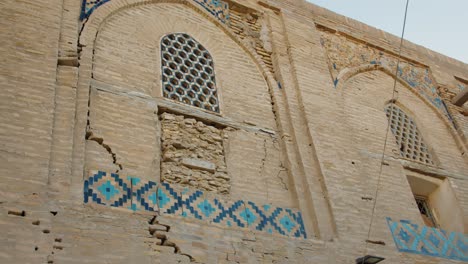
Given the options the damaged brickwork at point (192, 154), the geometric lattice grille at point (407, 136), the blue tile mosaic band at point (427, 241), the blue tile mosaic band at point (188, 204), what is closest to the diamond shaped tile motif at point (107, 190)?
the blue tile mosaic band at point (188, 204)

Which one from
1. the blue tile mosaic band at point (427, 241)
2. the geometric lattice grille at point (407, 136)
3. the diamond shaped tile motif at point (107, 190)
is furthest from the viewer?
the geometric lattice grille at point (407, 136)

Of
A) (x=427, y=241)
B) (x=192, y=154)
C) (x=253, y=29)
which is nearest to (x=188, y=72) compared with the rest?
(x=192, y=154)

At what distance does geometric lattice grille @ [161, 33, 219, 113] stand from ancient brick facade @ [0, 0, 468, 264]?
2 centimetres

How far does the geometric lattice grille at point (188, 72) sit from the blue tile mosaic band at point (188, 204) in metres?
1.19

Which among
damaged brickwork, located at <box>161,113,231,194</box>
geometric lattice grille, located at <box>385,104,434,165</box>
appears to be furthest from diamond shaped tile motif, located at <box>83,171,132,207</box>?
geometric lattice grille, located at <box>385,104,434,165</box>

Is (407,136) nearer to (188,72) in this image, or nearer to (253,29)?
(253,29)

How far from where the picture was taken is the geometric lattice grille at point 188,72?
5367 mm

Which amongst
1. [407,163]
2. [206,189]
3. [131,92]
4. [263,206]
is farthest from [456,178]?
[131,92]

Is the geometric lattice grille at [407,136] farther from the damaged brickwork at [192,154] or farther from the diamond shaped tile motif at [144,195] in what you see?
the diamond shaped tile motif at [144,195]

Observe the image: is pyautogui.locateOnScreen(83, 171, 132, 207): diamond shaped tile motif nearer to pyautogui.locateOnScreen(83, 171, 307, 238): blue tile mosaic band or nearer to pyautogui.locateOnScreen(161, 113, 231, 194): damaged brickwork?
pyautogui.locateOnScreen(83, 171, 307, 238): blue tile mosaic band

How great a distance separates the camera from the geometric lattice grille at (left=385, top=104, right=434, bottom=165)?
667 cm

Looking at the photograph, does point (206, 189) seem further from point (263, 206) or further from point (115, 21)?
point (115, 21)

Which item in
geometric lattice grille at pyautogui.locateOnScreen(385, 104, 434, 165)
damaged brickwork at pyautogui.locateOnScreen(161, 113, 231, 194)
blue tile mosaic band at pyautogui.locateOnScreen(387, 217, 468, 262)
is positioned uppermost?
geometric lattice grille at pyautogui.locateOnScreen(385, 104, 434, 165)

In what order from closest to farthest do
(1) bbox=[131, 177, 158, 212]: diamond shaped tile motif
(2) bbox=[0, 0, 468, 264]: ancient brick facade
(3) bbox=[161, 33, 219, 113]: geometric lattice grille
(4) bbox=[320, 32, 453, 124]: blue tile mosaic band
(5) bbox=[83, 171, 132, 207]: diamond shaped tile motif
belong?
(2) bbox=[0, 0, 468, 264]: ancient brick facade, (5) bbox=[83, 171, 132, 207]: diamond shaped tile motif, (1) bbox=[131, 177, 158, 212]: diamond shaped tile motif, (3) bbox=[161, 33, 219, 113]: geometric lattice grille, (4) bbox=[320, 32, 453, 124]: blue tile mosaic band
